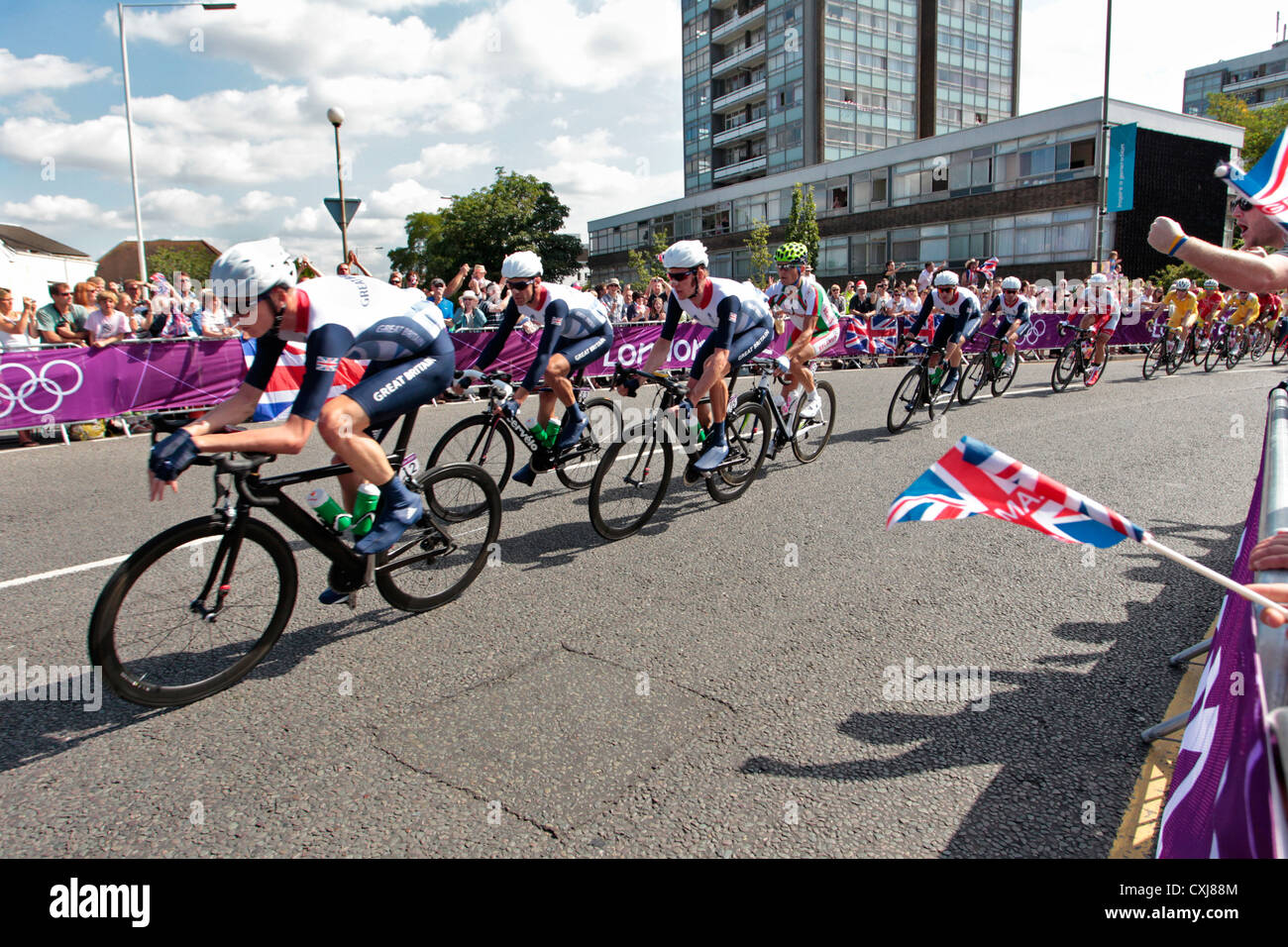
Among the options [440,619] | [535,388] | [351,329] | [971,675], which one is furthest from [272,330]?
[971,675]

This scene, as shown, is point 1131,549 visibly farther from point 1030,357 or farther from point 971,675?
point 1030,357

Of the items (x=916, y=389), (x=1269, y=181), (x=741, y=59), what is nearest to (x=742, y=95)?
(x=741, y=59)

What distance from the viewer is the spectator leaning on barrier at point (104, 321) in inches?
431

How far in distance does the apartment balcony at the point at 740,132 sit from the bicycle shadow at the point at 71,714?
238 feet

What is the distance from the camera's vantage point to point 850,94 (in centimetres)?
6500

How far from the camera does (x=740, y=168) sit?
236 feet

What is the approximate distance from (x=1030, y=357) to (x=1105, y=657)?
20678mm

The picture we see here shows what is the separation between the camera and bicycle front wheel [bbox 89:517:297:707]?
3.26 m

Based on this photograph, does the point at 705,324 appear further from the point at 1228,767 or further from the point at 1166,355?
Answer: the point at 1166,355

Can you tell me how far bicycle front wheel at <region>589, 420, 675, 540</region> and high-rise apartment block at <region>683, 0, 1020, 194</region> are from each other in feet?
213

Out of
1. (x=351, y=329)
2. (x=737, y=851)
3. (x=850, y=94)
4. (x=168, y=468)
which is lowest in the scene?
(x=737, y=851)

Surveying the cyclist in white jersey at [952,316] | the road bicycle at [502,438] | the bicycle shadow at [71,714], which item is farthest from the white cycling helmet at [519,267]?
the cyclist in white jersey at [952,316]

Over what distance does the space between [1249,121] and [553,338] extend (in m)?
64.7

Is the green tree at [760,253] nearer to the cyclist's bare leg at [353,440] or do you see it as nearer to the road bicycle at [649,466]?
the road bicycle at [649,466]
